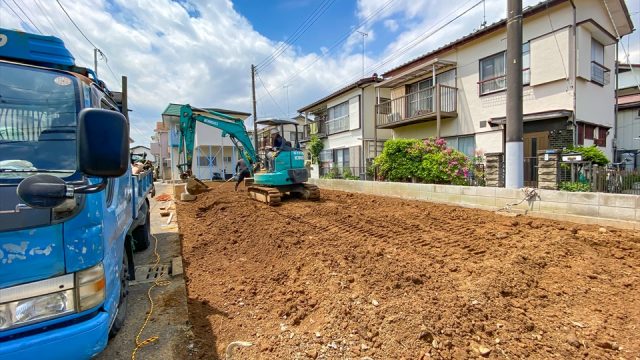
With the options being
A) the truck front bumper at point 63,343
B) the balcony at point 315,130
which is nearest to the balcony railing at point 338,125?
the balcony at point 315,130

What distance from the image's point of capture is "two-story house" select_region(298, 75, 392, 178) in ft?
56.6

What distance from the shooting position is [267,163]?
32.4 ft

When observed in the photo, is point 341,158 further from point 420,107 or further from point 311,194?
point 311,194

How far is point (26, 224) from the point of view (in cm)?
163

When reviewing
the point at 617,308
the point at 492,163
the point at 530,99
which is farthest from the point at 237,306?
the point at 530,99

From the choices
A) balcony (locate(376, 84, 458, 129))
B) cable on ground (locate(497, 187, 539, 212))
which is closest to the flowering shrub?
balcony (locate(376, 84, 458, 129))

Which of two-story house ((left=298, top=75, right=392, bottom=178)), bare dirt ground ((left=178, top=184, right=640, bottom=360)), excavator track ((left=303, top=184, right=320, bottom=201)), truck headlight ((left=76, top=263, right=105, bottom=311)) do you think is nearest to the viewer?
truck headlight ((left=76, top=263, right=105, bottom=311))

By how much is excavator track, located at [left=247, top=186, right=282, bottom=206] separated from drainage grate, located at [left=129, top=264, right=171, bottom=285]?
4.46 meters

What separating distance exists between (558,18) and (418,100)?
19.0 ft

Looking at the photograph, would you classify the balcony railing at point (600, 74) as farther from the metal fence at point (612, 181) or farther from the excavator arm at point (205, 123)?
the excavator arm at point (205, 123)

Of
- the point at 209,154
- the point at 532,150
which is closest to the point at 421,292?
the point at 532,150

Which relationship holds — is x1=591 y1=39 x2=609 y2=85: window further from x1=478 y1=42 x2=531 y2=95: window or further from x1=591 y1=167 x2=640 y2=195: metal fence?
x1=591 y1=167 x2=640 y2=195: metal fence

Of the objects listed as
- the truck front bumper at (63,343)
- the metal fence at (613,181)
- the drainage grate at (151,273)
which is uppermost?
the metal fence at (613,181)

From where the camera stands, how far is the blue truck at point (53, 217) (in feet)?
5.24
